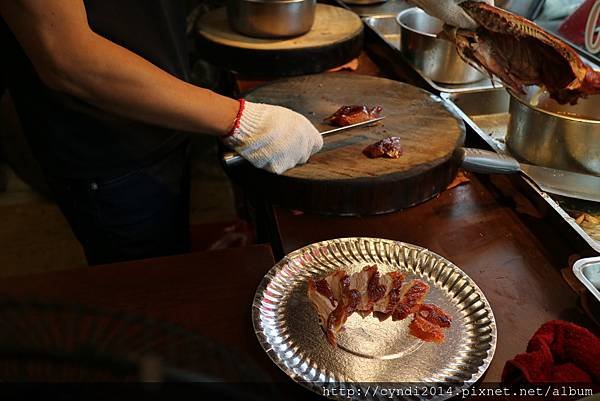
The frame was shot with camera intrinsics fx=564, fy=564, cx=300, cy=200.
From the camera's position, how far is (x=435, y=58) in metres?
2.03

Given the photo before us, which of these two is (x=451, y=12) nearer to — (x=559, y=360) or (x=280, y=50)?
(x=280, y=50)

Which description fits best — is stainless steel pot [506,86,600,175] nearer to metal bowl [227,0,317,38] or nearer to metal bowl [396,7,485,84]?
metal bowl [396,7,485,84]

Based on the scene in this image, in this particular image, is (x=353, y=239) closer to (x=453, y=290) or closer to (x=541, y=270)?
(x=453, y=290)

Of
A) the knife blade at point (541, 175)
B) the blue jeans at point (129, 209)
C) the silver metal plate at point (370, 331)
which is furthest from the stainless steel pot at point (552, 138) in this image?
the blue jeans at point (129, 209)

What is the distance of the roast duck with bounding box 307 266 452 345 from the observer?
3.43 ft

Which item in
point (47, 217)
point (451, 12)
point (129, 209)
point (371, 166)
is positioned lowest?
point (47, 217)

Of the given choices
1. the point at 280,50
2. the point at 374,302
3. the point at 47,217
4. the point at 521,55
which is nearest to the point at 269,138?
the point at 374,302

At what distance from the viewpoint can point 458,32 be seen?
1.55m

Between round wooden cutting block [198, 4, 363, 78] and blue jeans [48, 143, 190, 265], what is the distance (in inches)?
17.9

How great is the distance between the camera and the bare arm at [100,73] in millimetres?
1118

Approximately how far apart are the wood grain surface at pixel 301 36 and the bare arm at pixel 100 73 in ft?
2.82

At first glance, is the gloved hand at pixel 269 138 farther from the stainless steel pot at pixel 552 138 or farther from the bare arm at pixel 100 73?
the stainless steel pot at pixel 552 138

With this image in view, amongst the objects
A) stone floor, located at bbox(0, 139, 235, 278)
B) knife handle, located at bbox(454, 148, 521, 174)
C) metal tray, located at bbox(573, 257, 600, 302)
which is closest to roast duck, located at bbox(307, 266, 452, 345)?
metal tray, located at bbox(573, 257, 600, 302)

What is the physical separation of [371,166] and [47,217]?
2.53m
